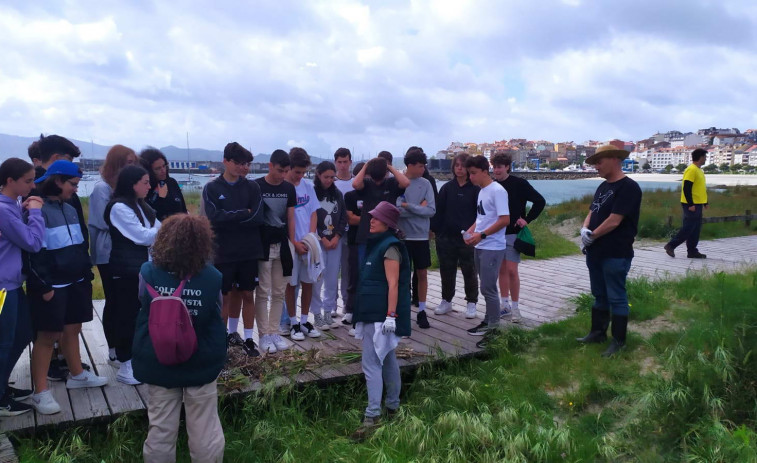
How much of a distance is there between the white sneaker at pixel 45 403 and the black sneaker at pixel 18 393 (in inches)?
7.9

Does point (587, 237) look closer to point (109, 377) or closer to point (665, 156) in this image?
point (109, 377)

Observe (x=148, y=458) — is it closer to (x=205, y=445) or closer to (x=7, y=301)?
(x=205, y=445)

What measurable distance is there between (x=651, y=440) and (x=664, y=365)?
99cm

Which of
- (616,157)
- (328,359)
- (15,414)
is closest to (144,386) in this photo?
(15,414)

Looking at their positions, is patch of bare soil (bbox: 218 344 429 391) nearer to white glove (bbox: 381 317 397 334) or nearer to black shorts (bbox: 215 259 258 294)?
black shorts (bbox: 215 259 258 294)

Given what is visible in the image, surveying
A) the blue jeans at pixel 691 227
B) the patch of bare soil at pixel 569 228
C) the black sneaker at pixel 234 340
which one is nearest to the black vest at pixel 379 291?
the black sneaker at pixel 234 340

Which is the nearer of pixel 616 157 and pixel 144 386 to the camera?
pixel 144 386

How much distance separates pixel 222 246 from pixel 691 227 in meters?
8.52

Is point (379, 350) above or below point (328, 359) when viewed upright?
above

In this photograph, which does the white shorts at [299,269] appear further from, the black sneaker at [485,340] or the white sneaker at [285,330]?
the black sneaker at [485,340]

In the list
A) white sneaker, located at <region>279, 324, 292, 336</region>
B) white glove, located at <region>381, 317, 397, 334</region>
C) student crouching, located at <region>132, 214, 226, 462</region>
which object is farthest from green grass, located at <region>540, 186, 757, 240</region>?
student crouching, located at <region>132, 214, 226, 462</region>

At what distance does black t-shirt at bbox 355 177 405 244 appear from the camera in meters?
5.61

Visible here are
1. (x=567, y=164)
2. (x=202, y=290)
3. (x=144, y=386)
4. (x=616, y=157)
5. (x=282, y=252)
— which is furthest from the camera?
(x=567, y=164)

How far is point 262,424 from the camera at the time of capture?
402 cm
